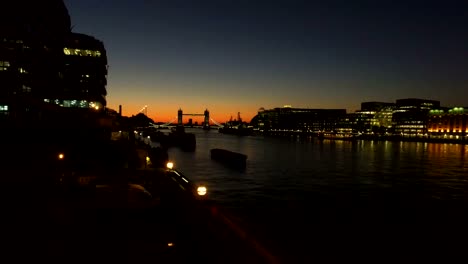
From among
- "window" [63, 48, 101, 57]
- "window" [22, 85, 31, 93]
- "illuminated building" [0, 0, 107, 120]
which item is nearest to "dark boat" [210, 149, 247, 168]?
"illuminated building" [0, 0, 107, 120]

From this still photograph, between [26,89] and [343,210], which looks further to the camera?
[26,89]

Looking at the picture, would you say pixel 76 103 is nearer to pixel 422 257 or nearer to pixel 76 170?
pixel 76 170

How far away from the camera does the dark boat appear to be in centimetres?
7304

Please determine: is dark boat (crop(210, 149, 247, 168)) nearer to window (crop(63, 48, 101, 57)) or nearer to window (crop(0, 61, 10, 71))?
window (crop(0, 61, 10, 71))

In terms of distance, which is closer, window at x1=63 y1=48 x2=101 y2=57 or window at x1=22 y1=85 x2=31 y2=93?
window at x1=22 y1=85 x2=31 y2=93

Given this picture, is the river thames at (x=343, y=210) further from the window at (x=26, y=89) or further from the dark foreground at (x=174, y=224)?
the window at (x=26, y=89)

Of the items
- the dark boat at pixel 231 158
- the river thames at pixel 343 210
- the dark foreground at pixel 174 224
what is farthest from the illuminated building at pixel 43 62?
the dark foreground at pixel 174 224

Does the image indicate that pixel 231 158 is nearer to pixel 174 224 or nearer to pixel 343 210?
pixel 343 210

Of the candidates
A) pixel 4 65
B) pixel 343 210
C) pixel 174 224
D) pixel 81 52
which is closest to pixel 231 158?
pixel 4 65

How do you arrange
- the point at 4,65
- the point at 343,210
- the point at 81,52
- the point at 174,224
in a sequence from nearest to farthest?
1. the point at 174,224
2. the point at 343,210
3. the point at 4,65
4. the point at 81,52

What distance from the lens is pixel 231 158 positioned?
255 feet

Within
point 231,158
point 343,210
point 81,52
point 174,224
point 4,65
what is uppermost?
point 81,52

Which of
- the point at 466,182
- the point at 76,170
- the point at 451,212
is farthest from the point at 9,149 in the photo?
the point at 466,182

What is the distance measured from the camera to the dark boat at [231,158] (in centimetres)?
7304
